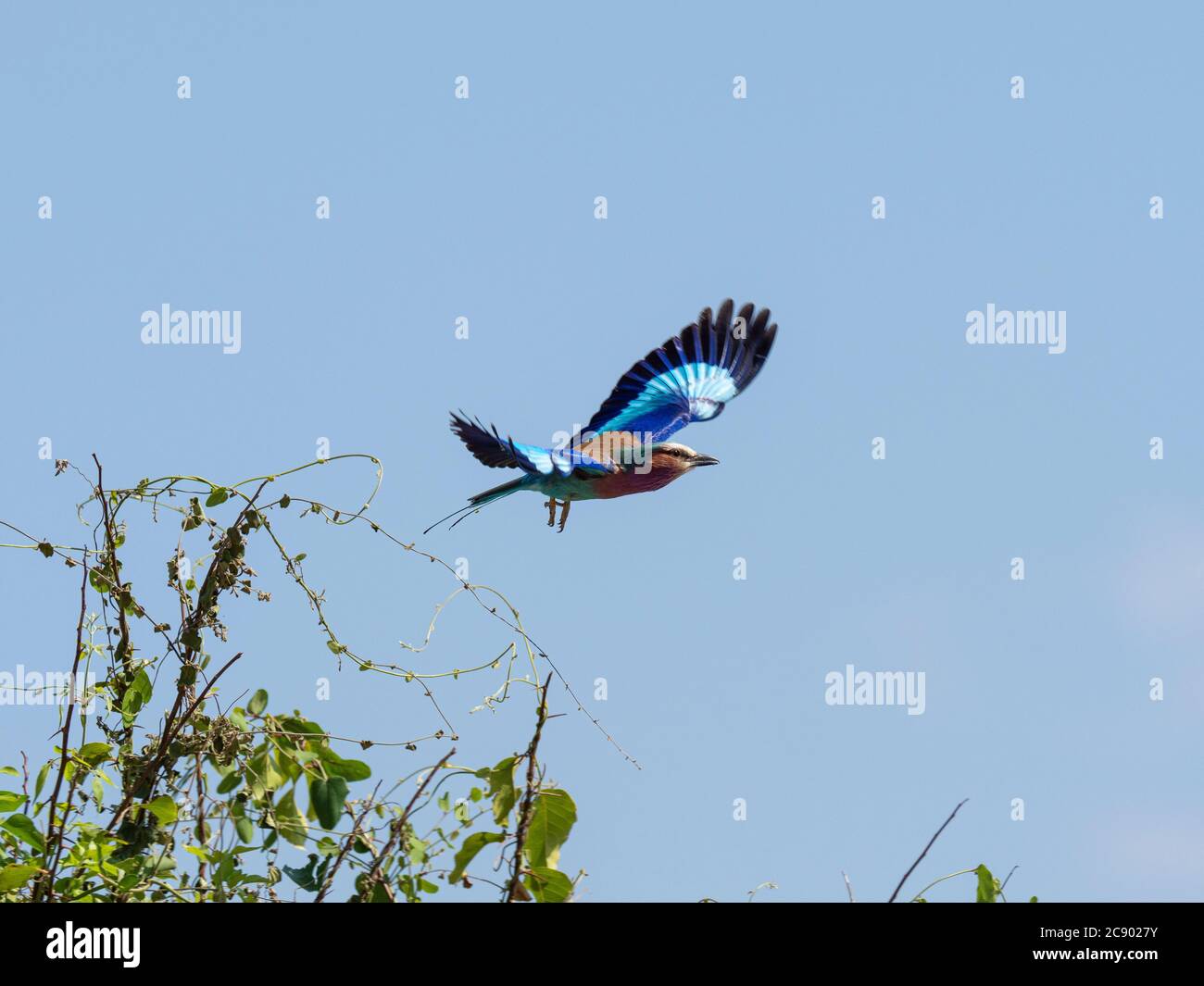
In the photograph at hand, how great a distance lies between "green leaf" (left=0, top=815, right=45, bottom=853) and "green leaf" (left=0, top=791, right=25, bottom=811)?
5cm

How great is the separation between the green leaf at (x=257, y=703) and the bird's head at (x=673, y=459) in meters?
1.80

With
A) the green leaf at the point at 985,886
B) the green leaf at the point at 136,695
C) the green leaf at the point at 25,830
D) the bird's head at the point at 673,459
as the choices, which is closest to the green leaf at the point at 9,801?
the green leaf at the point at 25,830

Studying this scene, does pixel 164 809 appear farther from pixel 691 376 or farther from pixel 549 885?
pixel 691 376

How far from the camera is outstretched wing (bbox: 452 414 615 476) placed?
4.41m

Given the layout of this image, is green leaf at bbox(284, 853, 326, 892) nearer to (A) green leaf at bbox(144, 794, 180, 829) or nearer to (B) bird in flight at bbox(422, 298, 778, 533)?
(A) green leaf at bbox(144, 794, 180, 829)

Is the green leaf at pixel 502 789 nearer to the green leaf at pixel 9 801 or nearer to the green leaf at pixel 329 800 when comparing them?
the green leaf at pixel 329 800

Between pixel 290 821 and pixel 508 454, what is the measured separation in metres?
1.22

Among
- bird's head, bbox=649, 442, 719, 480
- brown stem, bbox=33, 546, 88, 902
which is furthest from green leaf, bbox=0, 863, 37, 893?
bird's head, bbox=649, 442, 719, 480

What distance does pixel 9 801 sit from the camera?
342 centimetres

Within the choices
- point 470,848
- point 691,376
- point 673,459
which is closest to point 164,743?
point 470,848

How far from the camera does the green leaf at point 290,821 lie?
141 inches

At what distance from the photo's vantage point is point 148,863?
136 inches
